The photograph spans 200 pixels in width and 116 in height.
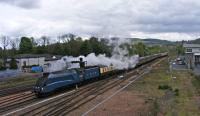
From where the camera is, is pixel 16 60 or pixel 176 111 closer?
pixel 176 111

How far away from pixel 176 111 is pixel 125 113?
12.2ft

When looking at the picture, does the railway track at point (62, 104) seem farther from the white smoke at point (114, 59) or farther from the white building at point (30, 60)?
the white building at point (30, 60)

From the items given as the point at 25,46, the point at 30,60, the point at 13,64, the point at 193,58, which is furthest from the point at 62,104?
Result: the point at 25,46

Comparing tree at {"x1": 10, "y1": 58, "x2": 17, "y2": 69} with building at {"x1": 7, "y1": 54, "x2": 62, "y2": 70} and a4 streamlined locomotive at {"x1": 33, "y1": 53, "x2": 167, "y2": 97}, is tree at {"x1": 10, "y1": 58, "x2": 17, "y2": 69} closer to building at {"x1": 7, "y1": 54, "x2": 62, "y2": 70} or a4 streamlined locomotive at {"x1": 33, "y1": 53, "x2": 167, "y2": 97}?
building at {"x1": 7, "y1": 54, "x2": 62, "y2": 70}

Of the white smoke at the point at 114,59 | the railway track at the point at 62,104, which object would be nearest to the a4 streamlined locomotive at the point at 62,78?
the railway track at the point at 62,104

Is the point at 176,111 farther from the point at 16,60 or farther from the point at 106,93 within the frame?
the point at 16,60

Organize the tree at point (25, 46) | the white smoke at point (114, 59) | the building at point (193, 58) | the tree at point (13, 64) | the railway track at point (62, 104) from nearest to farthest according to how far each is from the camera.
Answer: the railway track at point (62, 104)
the white smoke at point (114, 59)
the building at point (193, 58)
the tree at point (13, 64)
the tree at point (25, 46)

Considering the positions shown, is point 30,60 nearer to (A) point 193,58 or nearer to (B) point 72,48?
(B) point 72,48

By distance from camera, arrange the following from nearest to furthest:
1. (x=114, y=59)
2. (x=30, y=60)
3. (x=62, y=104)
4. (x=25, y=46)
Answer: (x=62, y=104), (x=114, y=59), (x=30, y=60), (x=25, y=46)

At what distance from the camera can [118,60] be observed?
68.0 metres

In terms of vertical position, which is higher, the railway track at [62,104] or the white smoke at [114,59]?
the white smoke at [114,59]

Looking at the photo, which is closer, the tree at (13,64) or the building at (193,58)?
the building at (193,58)

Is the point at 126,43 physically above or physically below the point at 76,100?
above

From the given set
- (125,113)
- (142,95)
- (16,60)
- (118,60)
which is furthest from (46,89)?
(16,60)
